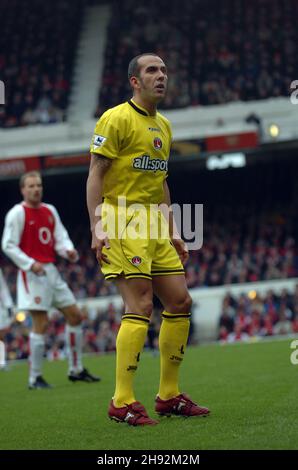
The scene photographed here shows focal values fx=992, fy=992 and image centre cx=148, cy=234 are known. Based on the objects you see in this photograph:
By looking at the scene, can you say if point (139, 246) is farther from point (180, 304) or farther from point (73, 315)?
point (73, 315)

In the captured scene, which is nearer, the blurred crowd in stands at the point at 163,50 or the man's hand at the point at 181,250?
the man's hand at the point at 181,250

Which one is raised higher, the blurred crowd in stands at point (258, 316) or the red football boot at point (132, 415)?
the red football boot at point (132, 415)

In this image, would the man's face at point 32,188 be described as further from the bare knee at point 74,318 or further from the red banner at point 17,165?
the red banner at point 17,165

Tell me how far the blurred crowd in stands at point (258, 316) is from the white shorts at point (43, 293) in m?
12.2

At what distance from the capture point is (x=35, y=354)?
10.8m

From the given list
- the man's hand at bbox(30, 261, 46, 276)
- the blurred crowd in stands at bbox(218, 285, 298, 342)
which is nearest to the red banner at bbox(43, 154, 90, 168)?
the blurred crowd in stands at bbox(218, 285, 298, 342)

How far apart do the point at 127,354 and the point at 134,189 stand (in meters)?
1.11

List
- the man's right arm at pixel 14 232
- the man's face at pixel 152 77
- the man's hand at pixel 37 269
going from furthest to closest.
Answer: the man's right arm at pixel 14 232, the man's hand at pixel 37 269, the man's face at pixel 152 77

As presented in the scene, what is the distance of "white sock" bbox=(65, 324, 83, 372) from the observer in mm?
11047

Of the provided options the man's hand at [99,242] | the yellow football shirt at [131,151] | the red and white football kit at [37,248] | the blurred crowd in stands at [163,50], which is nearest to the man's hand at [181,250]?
the yellow football shirt at [131,151]

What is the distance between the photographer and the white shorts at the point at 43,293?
10.8 meters

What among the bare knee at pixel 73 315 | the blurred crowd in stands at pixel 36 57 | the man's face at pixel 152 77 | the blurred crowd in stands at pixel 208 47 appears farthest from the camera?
the blurred crowd in stands at pixel 36 57
